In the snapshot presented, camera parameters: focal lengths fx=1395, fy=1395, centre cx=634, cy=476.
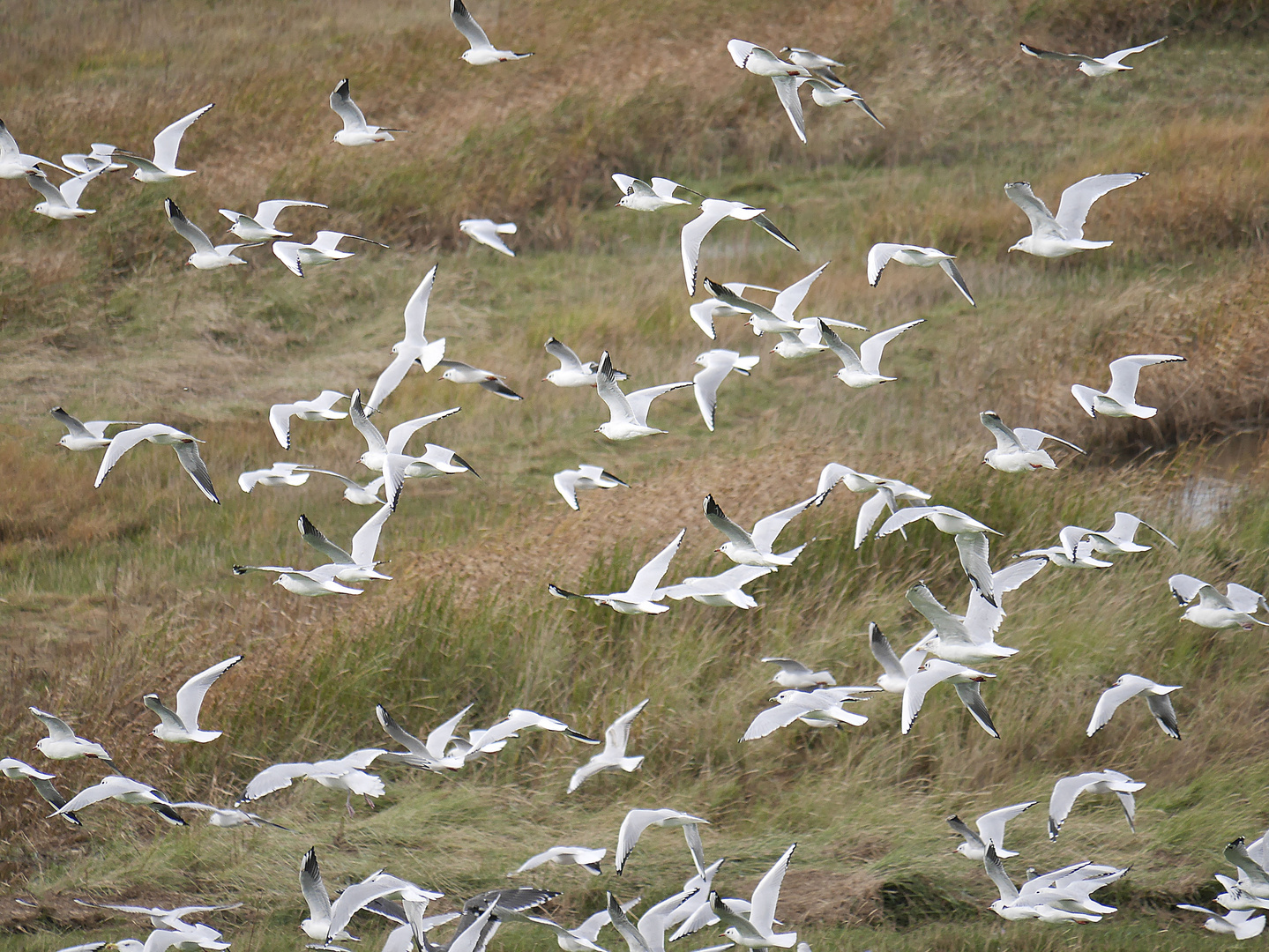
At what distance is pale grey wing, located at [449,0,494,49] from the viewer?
7.12 metres

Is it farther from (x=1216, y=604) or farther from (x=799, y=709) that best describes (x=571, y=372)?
(x=1216, y=604)

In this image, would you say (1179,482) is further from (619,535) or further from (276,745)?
(276,745)

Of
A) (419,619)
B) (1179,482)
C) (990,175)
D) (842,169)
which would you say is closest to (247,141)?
(842,169)

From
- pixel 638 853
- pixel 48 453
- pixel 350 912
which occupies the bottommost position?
pixel 48 453

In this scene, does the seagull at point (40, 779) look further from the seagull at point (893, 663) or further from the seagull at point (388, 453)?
the seagull at point (893, 663)

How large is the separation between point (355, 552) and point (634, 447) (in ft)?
18.0

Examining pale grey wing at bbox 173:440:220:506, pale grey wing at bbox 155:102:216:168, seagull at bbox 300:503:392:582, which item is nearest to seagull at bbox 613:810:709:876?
seagull at bbox 300:503:392:582

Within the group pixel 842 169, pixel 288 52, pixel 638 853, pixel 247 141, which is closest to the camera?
pixel 638 853

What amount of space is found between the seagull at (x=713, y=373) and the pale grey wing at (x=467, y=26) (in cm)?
197

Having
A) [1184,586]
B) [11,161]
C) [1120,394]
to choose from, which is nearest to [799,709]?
[1184,586]

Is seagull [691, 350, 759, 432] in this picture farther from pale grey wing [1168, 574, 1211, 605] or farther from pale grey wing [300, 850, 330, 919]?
pale grey wing [300, 850, 330, 919]

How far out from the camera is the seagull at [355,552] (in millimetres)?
6527

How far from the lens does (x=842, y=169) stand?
17.8 metres

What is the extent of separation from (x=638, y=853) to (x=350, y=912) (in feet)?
7.26
